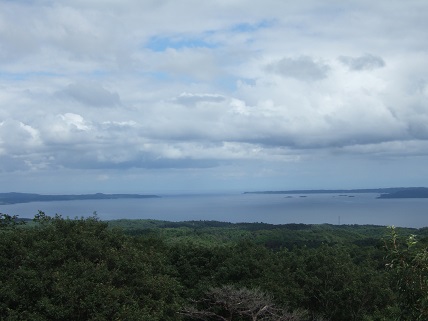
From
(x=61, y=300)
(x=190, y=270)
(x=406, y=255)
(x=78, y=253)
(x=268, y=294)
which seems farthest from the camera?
(x=190, y=270)

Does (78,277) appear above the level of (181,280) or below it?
above

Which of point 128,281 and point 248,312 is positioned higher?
point 128,281

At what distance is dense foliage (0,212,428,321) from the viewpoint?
1585cm

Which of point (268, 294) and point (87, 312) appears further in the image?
point (268, 294)

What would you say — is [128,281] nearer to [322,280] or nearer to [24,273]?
[24,273]

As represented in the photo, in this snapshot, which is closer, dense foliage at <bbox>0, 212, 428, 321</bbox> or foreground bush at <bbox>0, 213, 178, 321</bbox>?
dense foliage at <bbox>0, 212, 428, 321</bbox>

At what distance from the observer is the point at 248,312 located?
1922 centimetres

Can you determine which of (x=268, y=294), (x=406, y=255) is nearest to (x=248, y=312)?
(x=268, y=294)

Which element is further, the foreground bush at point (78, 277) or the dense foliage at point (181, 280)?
the foreground bush at point (78, 277)

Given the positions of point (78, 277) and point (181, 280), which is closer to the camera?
point (78, 277)

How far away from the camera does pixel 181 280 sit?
2638cm

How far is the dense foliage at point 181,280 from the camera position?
15.8 metres

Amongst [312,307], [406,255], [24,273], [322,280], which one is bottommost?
[312,307]

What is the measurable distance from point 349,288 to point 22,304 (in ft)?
54.8
